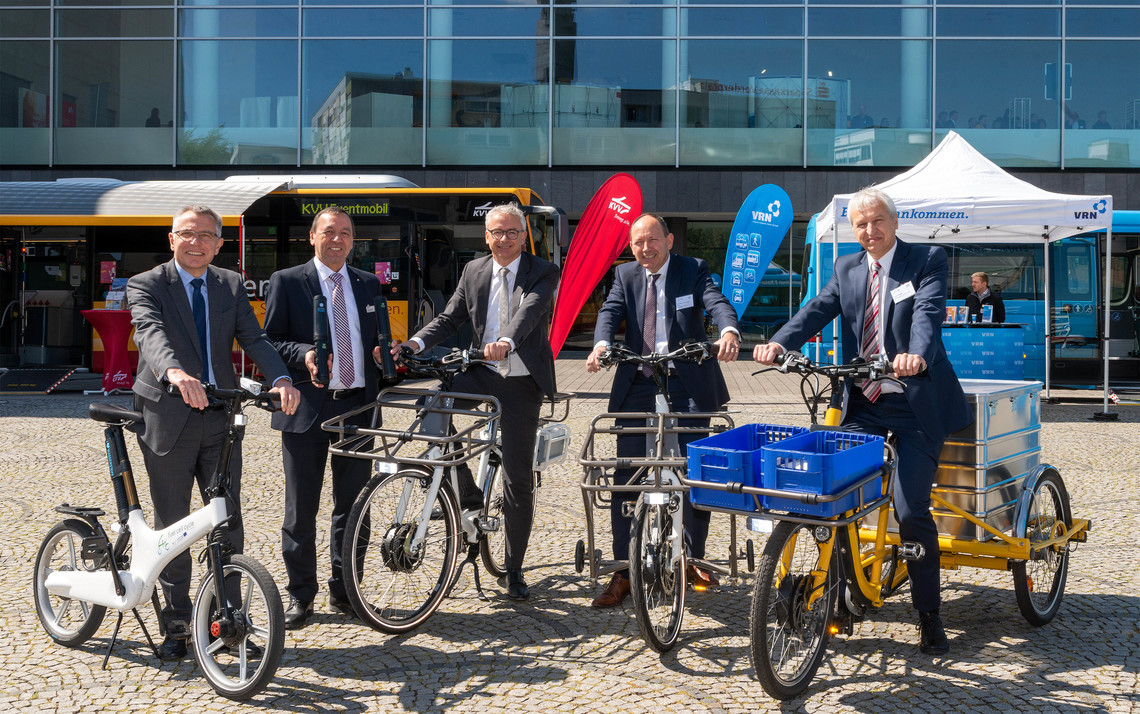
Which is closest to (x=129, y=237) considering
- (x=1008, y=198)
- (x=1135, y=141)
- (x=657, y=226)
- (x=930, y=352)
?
(x=1008, y=198)

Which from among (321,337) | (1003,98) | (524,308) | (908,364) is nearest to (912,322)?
(908,364)

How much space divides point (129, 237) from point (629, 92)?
35.4 feet

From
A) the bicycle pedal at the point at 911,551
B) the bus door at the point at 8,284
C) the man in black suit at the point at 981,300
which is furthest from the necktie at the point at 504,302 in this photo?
the bus door at the point at 8,284

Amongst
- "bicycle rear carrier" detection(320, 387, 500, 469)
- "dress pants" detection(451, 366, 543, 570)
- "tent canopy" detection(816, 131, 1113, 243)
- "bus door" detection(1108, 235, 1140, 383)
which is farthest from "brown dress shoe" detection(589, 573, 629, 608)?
"bus door" detection(1108, 235, 1140, 383)

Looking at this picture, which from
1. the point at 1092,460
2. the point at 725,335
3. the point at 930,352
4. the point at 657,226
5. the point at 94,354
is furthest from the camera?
the point at 94,354

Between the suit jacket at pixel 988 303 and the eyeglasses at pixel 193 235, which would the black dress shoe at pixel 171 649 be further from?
the suit jacket at pixel 988 303

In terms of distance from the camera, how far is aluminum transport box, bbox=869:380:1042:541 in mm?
4449

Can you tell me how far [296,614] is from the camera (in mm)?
4570

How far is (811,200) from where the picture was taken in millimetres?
22750

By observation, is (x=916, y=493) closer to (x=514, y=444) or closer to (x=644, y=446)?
(x=644, y=446)

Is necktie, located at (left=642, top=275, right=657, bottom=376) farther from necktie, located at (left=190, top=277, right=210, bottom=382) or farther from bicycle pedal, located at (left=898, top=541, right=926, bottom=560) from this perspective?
necktie, located at (left=190, top=277, right=210, bottom=382)

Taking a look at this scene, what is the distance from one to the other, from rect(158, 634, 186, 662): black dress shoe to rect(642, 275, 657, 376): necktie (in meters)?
2.40

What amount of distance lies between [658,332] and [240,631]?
92.9 inches

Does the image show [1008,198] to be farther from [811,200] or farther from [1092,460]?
[811,200]
